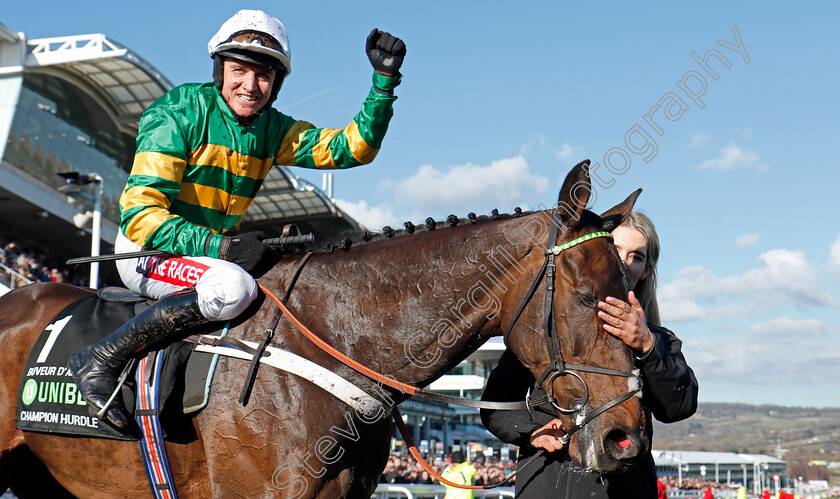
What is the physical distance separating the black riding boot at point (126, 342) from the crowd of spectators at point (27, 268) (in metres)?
14.1

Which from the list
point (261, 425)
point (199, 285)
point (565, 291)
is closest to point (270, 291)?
point (199, 285)

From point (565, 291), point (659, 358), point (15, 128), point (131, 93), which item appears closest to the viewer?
point (565, 291)

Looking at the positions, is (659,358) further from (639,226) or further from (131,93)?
(131,93)

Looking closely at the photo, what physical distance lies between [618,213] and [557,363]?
0.67 meters

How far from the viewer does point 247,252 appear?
290cm

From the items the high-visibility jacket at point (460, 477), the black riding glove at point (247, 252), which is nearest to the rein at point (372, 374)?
the black riding glove at point (247, 252)

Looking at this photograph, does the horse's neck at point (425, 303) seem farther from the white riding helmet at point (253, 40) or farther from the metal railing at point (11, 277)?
the metal railing at point (11, 277)

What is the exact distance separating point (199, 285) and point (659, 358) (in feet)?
5.83

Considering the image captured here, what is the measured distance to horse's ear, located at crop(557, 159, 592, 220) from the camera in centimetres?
262

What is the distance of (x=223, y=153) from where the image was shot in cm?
313

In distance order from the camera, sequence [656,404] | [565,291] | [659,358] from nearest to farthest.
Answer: [565,291], [659,358], [656,404]

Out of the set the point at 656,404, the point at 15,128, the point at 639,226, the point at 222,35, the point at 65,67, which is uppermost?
the point at 65,67

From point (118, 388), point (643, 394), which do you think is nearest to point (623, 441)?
point (643, 394)

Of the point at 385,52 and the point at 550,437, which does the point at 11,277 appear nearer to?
the point at 385,52
